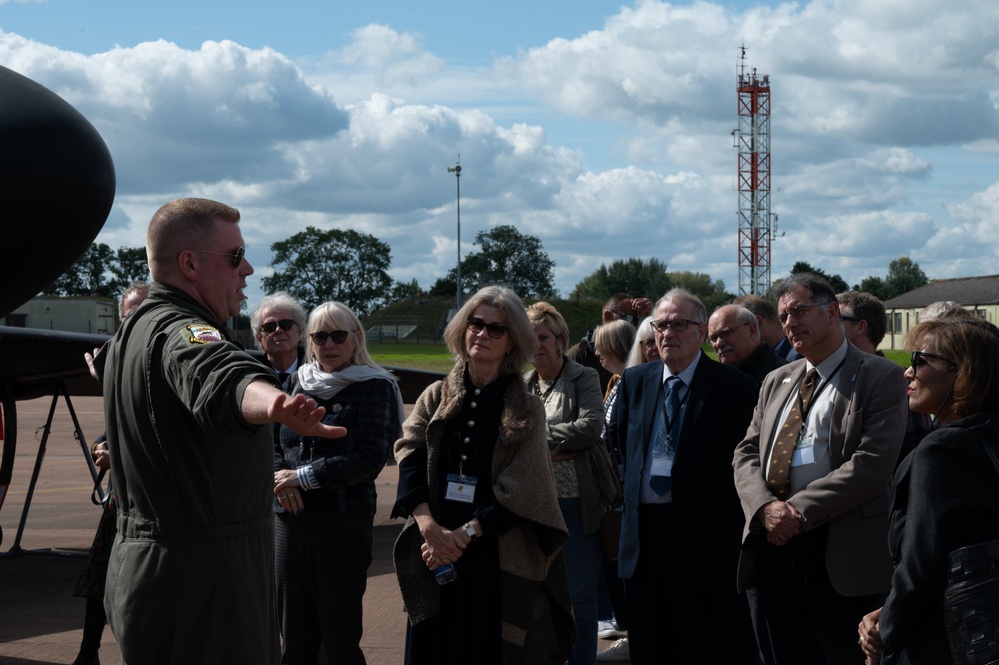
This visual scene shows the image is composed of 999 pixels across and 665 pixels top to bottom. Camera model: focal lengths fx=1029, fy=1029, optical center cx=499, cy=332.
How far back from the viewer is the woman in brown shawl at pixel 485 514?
4105 mm

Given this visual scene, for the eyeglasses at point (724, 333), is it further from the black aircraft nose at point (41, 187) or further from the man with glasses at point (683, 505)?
the black aircraft nose at point (41, 187)

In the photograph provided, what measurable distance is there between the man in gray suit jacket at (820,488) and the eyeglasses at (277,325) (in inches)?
96.4

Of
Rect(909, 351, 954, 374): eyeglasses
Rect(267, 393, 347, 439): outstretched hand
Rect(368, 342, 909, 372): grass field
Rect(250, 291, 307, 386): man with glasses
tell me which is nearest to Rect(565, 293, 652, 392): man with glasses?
Rect(250, 291, 307, 386): man with glasses

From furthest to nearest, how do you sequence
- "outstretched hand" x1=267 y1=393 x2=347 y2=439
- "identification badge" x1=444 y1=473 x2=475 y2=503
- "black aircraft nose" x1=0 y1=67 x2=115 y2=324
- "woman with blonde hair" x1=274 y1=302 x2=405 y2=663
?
"woman with blonde hair" x1=274 y1=302 x2=405 y2=663
"identification badge" x1=444 y1=473 x2=475 y2=503
"black aircraft nose" x1=0 y1=67 x2=115 y2=324
"outstretched hand" x1=267 y1=393 x2=347 y2=439

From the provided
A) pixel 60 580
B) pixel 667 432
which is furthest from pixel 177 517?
pixel 60 580

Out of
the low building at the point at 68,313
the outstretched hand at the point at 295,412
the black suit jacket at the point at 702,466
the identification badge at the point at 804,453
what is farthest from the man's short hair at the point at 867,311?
the low building at the point at 68,313

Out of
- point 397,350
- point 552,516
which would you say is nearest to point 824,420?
point 552,516

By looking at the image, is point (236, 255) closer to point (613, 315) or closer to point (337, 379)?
point (337, 379)

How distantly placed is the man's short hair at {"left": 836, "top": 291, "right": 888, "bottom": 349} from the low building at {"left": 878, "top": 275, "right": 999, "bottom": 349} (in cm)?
7662

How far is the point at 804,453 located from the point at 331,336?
7.22ft

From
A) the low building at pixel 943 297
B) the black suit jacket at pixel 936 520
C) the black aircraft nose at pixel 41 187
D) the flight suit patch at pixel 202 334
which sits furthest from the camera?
the low building at pixel 943 297

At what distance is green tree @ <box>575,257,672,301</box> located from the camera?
95.6 m

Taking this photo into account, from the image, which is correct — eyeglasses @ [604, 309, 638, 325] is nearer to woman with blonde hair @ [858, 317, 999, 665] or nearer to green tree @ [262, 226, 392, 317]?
woman with blonde hair @ [858, 317, 999, 665]

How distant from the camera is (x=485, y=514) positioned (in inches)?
162
